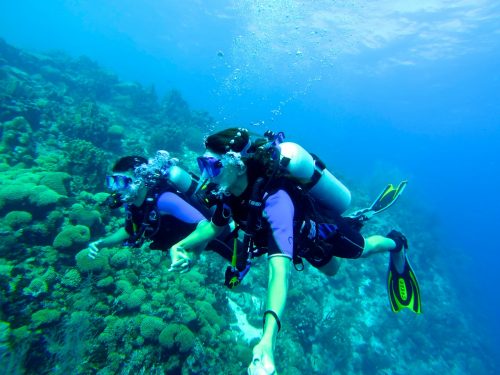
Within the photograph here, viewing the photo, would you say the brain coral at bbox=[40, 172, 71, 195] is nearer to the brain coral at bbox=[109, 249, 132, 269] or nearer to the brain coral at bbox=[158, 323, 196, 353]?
the brain coral at bbox=[109, 249, 132, 269]

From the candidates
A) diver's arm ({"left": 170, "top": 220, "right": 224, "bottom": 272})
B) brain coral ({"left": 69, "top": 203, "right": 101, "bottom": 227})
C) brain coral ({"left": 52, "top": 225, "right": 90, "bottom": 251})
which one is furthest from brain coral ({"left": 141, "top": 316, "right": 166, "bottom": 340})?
brain coral ({"left": 69, "top": 203, "right": 101, "bottom": 227})

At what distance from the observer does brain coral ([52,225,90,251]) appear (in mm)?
6156

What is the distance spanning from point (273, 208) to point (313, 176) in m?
1.37

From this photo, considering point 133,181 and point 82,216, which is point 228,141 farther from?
point 82,216

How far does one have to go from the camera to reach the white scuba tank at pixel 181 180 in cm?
475

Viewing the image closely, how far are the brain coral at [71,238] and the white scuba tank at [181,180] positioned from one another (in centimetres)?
329

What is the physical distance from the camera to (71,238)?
627 centimetres

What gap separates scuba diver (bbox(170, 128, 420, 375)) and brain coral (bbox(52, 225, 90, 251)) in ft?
14.4

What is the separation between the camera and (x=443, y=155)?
152 meters

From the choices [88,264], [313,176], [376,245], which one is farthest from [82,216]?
[376,245]

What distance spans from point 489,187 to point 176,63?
647ft

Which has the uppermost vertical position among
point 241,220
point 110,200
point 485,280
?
point 241,220

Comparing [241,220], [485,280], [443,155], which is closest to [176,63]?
[443,155]

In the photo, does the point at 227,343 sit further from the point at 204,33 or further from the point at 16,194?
the point at 204,33
